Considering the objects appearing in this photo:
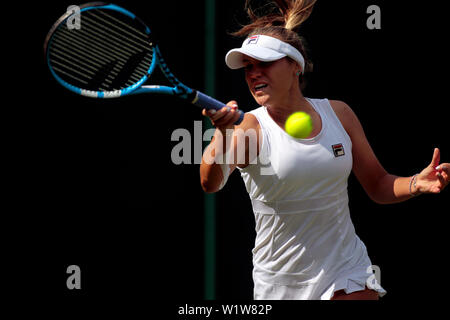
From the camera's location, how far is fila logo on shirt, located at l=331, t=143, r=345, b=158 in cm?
258

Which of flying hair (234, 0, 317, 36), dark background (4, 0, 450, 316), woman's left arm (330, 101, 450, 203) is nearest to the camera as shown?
woman's left arm (330, 101, 450, 203)

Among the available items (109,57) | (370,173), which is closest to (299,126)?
(370,173)

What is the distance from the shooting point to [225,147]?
7.63ft

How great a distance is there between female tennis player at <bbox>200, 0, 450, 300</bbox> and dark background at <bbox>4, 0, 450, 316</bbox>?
1.18 m

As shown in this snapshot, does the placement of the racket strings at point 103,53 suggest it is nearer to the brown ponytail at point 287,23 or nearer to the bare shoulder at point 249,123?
the bare shoulder at point 249,123

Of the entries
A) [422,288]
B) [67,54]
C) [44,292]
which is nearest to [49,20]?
[67,54]

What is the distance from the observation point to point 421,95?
3922mm

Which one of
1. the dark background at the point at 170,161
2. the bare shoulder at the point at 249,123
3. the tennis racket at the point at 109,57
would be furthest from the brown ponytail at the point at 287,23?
the dark background at the point at 170,161

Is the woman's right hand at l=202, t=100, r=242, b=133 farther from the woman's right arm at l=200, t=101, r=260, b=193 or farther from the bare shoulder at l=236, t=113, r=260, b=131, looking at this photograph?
the bare shoulder at l=236, t=113, r=260, b=131

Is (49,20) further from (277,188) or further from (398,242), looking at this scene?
(398,242)

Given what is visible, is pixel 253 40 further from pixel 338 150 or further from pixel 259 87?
pixel 338 150

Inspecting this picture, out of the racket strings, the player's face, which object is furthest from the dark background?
the player's face

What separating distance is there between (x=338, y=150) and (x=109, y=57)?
99 cm

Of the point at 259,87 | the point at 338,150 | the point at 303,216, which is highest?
the point at 259,87
